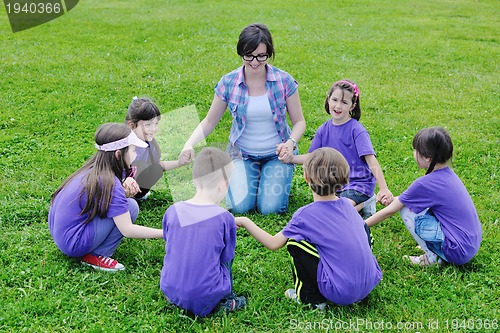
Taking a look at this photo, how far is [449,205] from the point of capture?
3744 millimetres

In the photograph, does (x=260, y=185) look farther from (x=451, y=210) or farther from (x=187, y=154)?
(x=451, y=210)

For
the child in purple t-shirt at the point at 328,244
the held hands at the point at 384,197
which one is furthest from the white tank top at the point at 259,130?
the child in purple t-shirt at the point at 328,244

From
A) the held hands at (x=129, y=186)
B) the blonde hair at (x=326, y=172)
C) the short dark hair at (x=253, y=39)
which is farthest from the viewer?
the short dark hair at (x=253, y=39)

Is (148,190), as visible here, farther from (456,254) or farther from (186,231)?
(456,254)

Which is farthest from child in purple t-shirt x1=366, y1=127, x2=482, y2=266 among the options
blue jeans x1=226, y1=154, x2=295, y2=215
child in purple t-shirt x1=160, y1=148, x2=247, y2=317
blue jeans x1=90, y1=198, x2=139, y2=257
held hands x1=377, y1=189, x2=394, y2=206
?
blue jeans x1=90, y1=198, x2=139, y2=257

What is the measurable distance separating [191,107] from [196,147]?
7.41 ft

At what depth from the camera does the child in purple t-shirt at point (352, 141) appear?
4.45 meters

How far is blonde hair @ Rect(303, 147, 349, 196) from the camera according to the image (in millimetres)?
3338

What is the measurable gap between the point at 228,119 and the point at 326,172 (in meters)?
3.73

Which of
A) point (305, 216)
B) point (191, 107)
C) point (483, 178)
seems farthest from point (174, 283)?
point (191, 107)

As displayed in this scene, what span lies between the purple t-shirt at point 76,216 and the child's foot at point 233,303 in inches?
38.5

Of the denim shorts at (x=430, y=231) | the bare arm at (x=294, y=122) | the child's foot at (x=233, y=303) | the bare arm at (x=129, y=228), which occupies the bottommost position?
the child's foot at (x=233, y=303)

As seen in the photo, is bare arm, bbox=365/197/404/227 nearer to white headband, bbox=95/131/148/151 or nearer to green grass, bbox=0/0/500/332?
green grass, bbox=0/0/500/332
